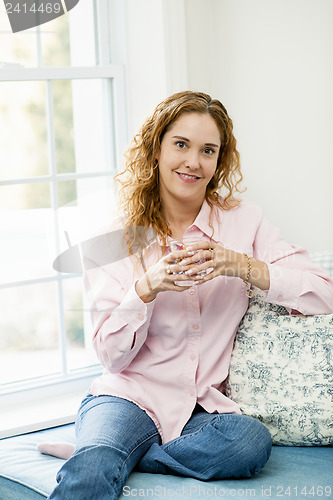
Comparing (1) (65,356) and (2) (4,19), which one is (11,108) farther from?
(1) (65,356)

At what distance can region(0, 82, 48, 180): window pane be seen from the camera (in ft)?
8.69

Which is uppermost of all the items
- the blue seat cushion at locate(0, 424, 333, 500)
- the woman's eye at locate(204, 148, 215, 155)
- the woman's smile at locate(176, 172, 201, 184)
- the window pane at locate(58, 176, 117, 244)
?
the woman's eye at locate(204, 148, 215, 155)

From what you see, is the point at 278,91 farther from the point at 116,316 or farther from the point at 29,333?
the point at 29,333

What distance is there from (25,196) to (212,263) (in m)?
0.97

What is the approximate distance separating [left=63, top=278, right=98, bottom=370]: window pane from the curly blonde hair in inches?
24.9

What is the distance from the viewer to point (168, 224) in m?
2.36

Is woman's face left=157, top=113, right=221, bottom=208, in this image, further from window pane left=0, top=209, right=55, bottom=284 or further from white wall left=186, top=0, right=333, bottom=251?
window pane left=0, top=209, right=55, bottom=284

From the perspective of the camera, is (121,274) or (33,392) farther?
(33,392)

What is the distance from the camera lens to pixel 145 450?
2.10 metres

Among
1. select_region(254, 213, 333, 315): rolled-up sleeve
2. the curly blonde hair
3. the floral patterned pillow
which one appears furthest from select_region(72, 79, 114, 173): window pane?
the floral patterned pillow

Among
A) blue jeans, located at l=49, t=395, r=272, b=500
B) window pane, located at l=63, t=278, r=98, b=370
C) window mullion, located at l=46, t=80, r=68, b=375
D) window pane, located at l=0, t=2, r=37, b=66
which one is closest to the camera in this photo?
blue jeans, located at l=49, t=395, r=272, b=500

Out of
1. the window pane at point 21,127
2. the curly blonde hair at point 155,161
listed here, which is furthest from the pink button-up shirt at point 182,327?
the window pane at point 21,127

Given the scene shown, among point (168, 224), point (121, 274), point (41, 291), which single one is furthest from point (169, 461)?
point (41, 291)

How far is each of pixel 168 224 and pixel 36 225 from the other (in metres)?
0.66
